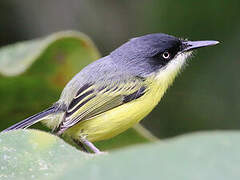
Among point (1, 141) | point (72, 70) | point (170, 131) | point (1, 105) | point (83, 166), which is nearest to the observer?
point (83, 166)

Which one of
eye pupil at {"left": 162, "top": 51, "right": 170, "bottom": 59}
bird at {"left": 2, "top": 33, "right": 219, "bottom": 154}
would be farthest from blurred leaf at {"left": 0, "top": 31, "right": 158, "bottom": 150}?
eye pupil at {"left": 162, "top": 51, "right": 170, "bottom": 59}

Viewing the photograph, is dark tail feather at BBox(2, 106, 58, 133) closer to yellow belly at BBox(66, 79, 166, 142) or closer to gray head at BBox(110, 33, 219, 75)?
yellow belly at BBox(66, 79, 166, 142)

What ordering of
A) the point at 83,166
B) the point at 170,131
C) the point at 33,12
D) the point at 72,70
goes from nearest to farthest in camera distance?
the point at 83,166 < the point at 72,70 < the point at 170,131 < the point at 33,12

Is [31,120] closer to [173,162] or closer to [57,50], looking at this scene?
[57,50]

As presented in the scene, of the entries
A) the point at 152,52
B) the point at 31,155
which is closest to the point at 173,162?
the point at 31,155

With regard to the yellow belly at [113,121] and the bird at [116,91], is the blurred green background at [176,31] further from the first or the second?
the yellow belly at [113,121]

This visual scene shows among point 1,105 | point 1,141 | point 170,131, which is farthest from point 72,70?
point 170,131

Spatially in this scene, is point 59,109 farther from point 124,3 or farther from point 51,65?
point 124,3
